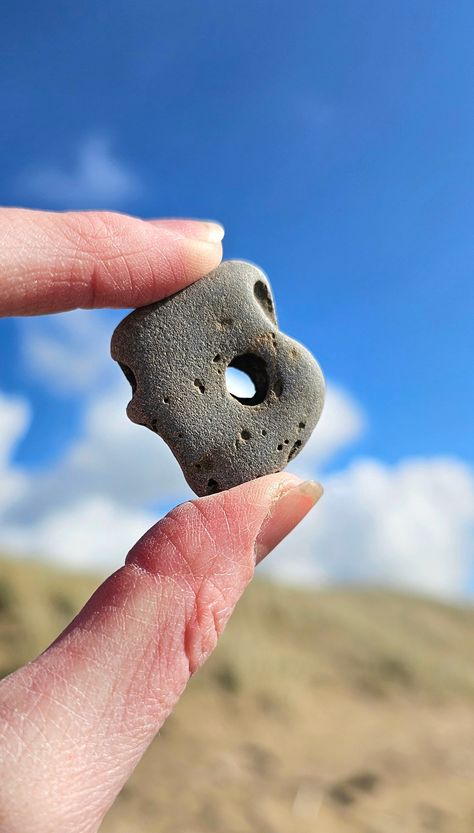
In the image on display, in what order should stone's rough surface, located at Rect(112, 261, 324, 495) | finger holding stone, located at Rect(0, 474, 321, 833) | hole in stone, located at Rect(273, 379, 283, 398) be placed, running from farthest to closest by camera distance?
hole in stone, located at Rect(273, 379, 283, 398) < stone's rough surface, located at Rect(112, 261, 324, 495) < finger holding stone, located at Rect(0, 474, 321, 833)

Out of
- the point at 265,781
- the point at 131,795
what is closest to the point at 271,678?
the point at 265,781

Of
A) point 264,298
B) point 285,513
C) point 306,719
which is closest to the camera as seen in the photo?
point 285,513

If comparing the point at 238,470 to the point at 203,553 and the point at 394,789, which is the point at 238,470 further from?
the point at 394,789

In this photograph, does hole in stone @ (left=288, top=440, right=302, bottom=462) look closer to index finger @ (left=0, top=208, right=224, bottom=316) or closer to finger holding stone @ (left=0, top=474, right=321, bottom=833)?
finger holding stone @ (left=0, top=474, right=321, bottom=833)

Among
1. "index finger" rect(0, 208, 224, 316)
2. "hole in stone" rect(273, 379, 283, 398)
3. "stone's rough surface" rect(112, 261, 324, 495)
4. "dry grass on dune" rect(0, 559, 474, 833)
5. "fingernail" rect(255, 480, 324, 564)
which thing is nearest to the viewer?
"fingernail" rect(255, 480, 324, 564)

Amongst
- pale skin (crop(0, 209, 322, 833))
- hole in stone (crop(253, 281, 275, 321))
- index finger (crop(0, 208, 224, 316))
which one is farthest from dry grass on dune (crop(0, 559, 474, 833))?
index finger (crop(0, 208, 224, 316))

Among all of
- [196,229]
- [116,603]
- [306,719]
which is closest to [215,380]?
[196,229]

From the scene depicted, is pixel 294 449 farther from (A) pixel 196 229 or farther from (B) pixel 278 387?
(A) pixel 196 229

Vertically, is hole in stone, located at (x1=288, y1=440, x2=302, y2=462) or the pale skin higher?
hole in stone, located at (x1=288, y1=440, x2=302, y2=462)

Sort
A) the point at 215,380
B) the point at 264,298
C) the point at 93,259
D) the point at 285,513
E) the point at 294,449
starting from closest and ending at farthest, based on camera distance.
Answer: the point at 285,513 < the point at 93,259 < the point at 215,380 < the point at 294,449 < the point at 264,298
